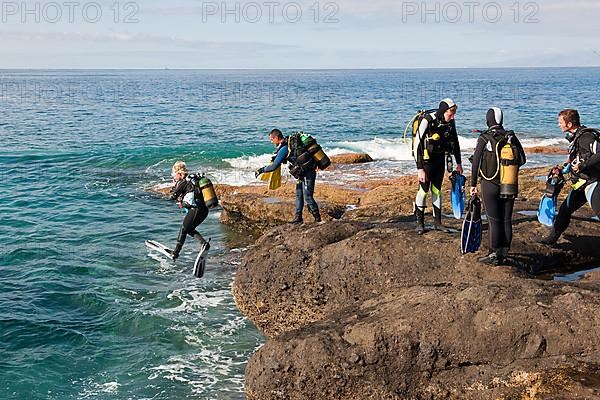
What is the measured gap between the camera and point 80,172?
3092 cm

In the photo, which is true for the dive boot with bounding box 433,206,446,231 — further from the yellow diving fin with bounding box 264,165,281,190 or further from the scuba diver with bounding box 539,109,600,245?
the yellow diving fin with bounding box 264,165,281,190

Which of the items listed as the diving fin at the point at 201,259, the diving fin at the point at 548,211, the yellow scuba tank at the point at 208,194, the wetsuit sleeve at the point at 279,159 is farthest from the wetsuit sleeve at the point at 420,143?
the diving fin at the point at 201,259

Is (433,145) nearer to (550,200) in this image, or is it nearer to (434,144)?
(434,144)

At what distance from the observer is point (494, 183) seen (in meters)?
8.80

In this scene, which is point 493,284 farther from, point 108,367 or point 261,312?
point 108,367

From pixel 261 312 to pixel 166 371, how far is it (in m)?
1.98

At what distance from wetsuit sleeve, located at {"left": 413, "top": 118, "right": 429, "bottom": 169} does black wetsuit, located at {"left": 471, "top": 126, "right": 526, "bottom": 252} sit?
1007 mm

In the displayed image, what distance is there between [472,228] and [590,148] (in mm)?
1960

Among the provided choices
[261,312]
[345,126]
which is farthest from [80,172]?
[345,126]

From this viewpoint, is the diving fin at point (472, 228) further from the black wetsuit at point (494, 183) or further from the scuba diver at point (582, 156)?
the scuba diver at point (582, 156)

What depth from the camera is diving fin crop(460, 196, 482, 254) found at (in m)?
9.09

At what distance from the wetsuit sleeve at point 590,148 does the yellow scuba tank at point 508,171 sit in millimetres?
1017

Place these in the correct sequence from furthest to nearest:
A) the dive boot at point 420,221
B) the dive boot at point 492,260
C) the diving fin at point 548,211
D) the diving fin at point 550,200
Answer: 1. the dive boot at point 420,221
2. the diving fin at point 548,211
3. the diving fin at point 550,200
4. the dive boot at point 492,260

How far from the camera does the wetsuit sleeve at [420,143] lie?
9688 millimetres
